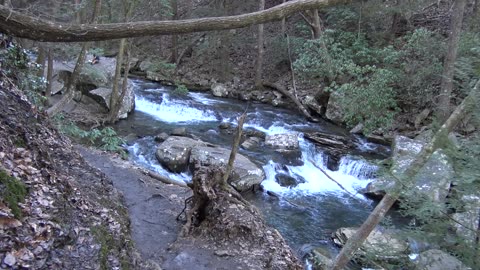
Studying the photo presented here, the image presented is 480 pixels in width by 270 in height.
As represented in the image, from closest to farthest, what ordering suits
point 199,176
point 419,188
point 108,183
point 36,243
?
1. point 36,243
2. point 419,188
3. point 199,176
4. point 108,183

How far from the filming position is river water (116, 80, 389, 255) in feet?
29.7

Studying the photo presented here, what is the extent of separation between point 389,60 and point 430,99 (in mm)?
1868

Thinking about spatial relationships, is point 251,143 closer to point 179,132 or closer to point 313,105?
point 179,132

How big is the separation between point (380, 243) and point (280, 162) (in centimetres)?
625

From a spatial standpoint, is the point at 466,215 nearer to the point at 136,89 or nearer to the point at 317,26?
the point at 317,26

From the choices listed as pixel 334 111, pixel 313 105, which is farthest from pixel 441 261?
pixel 313 105

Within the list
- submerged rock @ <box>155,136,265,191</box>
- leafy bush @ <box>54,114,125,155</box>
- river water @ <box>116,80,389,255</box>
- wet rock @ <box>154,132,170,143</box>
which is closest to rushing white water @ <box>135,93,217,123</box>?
river water @ <box>116,80,389,255</box>

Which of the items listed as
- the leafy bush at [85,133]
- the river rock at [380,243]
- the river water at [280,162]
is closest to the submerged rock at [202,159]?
the river water at [280,162]

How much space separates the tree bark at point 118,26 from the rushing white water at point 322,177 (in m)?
6.22

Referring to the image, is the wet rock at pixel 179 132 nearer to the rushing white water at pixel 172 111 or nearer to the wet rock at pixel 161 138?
the wet rock at pixel 161 138

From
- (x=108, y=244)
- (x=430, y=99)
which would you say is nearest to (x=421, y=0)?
(x=430, y=99)

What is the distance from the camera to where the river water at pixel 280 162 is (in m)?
9.06

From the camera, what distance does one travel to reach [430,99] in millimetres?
13062

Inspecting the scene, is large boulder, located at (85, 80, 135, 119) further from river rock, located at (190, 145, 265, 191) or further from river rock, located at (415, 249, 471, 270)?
river rock, located at (415, 249, 471, 270)
